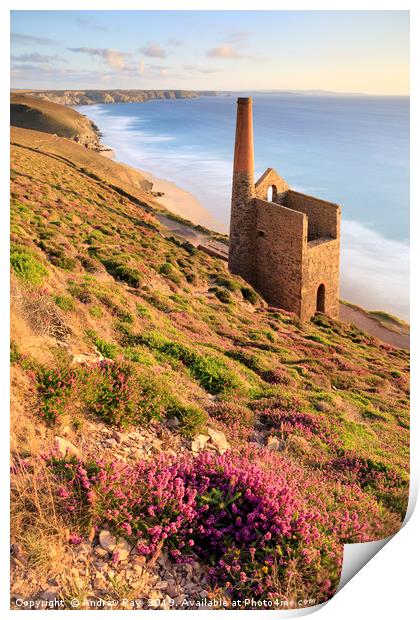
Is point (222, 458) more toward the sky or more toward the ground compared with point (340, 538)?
more toward the sky

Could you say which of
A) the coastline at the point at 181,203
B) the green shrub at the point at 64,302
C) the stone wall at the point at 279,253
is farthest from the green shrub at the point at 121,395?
the coastline at the point at 181,203

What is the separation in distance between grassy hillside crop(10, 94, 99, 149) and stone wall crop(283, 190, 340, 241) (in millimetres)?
38330

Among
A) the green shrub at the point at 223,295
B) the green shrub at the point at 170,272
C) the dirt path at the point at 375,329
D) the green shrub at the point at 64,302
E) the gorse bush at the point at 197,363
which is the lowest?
the dirt path at the point at 375,329

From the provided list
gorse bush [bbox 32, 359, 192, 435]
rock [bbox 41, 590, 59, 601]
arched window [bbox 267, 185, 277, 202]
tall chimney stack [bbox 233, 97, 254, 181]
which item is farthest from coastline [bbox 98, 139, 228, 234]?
rock [bbox 41, 590, 59, 601]

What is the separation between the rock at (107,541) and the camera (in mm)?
5086

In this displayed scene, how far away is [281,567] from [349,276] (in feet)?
71.1

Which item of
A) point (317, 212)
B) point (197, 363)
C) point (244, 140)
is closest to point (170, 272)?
point (244, 140)

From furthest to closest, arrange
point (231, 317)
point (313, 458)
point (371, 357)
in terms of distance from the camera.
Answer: point (371, 357) → point (231, 317) → point (313, 458)

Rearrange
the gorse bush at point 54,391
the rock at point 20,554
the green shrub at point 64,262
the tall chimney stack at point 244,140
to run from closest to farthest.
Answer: the rock at point 20,554
the gorse bush at point 54,391
the green shrub at point 64,262
the tall chimney stack at point 244,140

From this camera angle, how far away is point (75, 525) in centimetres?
515

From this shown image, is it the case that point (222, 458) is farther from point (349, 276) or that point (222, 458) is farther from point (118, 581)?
point (349, 276)

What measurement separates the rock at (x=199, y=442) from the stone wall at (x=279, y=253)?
1491cm

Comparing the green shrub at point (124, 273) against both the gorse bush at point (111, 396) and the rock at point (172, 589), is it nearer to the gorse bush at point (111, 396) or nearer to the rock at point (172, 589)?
the gorse bush at point (111, 396)
